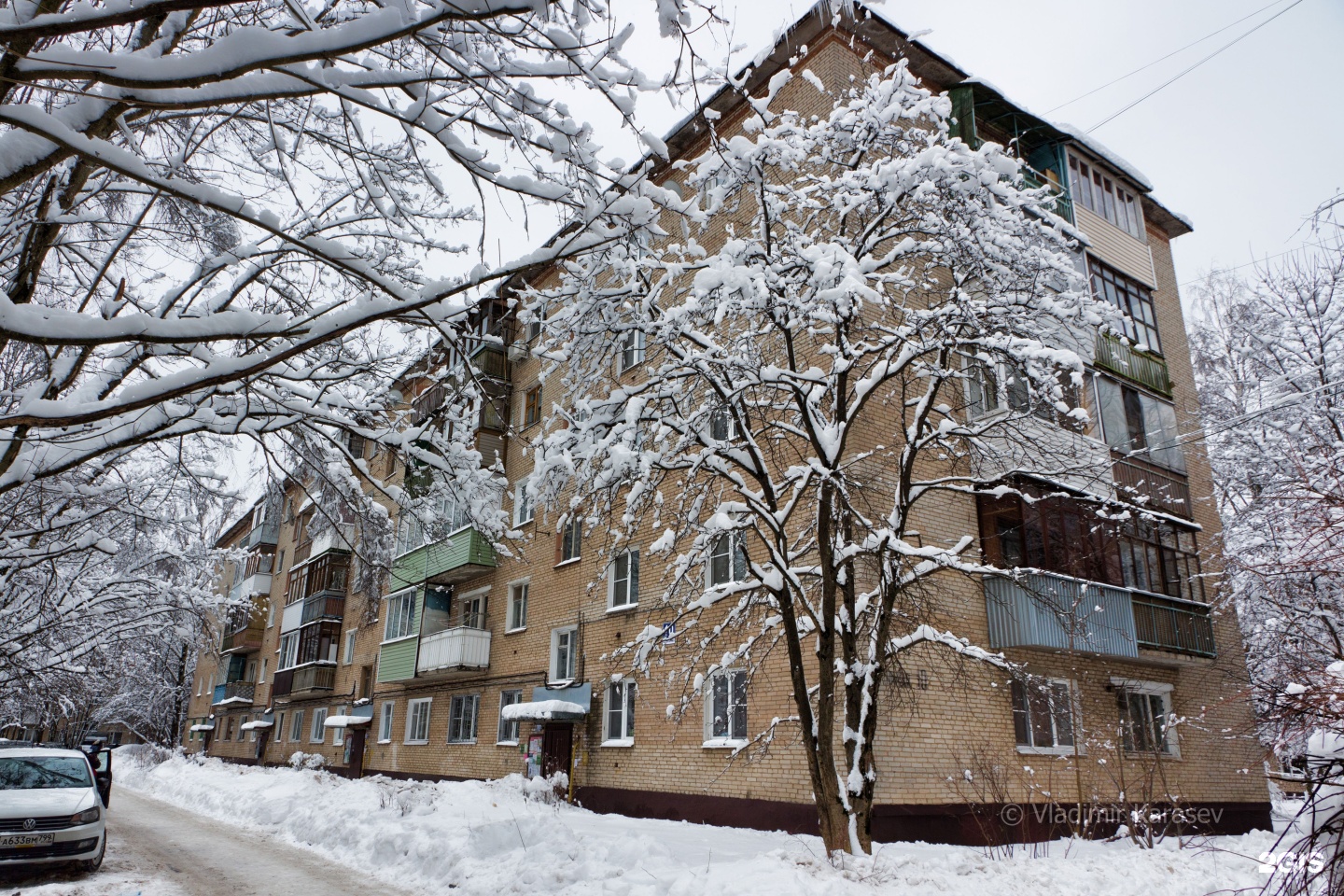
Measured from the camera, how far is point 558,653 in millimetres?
19062

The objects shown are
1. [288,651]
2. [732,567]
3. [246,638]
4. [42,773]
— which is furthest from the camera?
[246,638]

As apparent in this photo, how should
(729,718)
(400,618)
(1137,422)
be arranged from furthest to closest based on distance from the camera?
1. (400,618)
2. (1137,422)
3. (729,718)

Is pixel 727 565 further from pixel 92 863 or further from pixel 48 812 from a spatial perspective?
pixel 48 812

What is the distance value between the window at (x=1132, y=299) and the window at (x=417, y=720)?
20326 mm

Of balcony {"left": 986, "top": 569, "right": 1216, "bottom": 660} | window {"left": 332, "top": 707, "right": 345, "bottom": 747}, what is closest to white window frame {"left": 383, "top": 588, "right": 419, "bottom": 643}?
window {"left": 332, "top": 707, "right": 345, "bottom": 747}

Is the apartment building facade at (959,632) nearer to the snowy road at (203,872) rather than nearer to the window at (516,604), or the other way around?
the window at (516,604)

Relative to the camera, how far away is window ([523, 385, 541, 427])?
2305 centimetres

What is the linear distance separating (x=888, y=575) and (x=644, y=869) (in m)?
4.04

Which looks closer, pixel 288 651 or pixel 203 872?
pixel 203 872

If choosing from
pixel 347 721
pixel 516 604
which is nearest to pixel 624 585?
pixel 516 604

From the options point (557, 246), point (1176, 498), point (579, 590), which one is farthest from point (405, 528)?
point (1176, 498)

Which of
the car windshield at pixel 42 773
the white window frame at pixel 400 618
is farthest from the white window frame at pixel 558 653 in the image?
the car windshield at pixel 42 773

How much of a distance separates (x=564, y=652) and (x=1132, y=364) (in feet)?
45.2

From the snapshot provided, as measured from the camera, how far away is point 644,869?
28.3 feet
